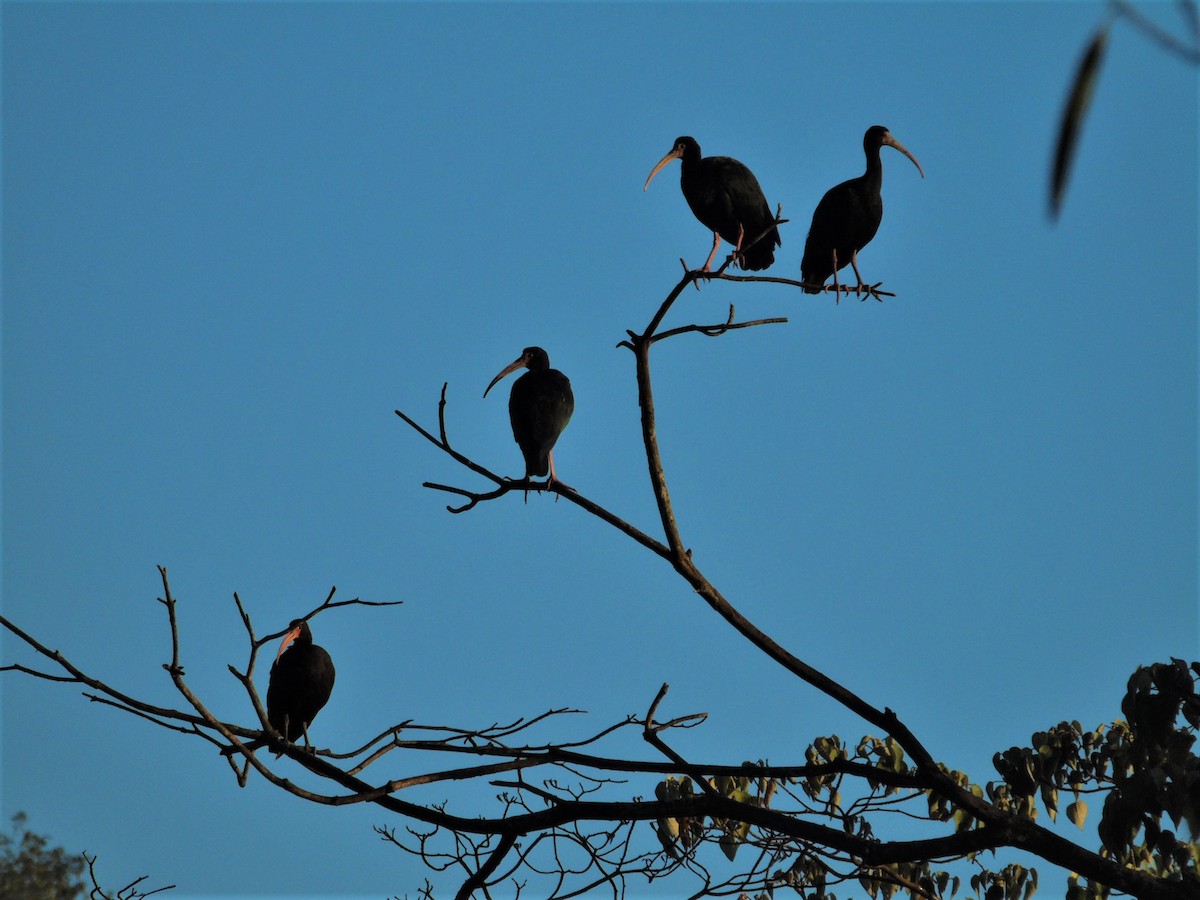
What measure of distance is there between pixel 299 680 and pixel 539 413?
2627mm

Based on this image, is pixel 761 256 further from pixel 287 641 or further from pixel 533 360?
pixel 287 641

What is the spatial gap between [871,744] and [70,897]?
19.1 meters

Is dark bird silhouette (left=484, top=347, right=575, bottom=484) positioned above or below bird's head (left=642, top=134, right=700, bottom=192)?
→ below

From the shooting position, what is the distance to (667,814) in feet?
17.1

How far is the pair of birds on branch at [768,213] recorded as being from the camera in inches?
316

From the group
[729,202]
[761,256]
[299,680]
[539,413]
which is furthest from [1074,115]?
[299,680]

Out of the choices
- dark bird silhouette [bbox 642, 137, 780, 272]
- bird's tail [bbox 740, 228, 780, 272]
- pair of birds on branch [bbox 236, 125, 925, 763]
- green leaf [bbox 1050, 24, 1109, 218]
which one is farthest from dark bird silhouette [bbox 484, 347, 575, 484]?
green leaf [bbox 1050, 24, 1109, 218]

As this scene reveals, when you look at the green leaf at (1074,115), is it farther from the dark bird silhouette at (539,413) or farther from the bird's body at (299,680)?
the bird's body at (299,680)

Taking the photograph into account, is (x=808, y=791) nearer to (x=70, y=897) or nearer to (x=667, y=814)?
(x=667, y=814)

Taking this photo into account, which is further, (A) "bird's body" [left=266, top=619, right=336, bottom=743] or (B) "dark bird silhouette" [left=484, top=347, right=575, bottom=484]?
(A) "bird's body" [left=266, top=619, right=336, bottom=743]

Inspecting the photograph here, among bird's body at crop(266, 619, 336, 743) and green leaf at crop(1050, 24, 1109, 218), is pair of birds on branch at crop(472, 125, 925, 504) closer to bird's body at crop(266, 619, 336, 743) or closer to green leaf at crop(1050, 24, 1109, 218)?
bird's body at crop(266, 619, 336, 743)

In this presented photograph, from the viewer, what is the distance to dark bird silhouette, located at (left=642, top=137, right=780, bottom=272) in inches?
316

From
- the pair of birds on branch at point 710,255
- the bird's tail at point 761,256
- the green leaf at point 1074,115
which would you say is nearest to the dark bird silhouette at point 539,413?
the pair of birds on branch at point 710,255

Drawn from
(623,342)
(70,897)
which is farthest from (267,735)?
(70,897)
